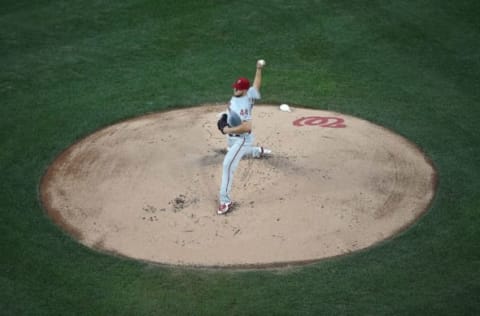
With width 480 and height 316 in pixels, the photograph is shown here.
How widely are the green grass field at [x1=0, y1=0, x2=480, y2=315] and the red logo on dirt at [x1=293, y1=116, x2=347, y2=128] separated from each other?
521mm

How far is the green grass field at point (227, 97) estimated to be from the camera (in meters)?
8.62

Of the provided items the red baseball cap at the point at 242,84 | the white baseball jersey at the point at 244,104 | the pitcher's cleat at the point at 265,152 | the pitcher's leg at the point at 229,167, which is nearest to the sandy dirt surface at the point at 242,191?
the pitcher's cleat at the point at 265,152

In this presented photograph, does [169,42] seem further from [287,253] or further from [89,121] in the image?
[287,253]

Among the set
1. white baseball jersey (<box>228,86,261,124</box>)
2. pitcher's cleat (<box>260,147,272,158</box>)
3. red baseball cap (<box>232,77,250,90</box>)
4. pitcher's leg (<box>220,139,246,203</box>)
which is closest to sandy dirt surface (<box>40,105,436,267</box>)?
pitcher's cleat (<box>260,147,272,158</box>)

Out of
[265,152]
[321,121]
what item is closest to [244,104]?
[265,152]

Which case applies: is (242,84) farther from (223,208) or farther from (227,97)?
(227,97)

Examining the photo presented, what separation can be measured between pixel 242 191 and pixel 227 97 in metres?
3.91

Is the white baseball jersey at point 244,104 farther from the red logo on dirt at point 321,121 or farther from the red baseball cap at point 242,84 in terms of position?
the red logo on dirt at point 321,121

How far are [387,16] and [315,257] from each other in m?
9.97

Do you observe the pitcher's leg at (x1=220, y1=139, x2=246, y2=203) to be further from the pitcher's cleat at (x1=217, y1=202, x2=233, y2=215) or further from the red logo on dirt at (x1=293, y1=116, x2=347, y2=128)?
the red logo on dirt at (x1=293, y1=116, x2=347, y2=128)

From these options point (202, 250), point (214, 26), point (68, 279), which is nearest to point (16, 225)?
A: point (68, 279)

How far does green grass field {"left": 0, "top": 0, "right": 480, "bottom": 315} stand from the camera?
862 centimetres

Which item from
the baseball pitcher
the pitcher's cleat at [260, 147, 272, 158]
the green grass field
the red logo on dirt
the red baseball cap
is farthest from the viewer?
the red logo on dirt

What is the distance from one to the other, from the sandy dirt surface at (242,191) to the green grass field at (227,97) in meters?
0.33
